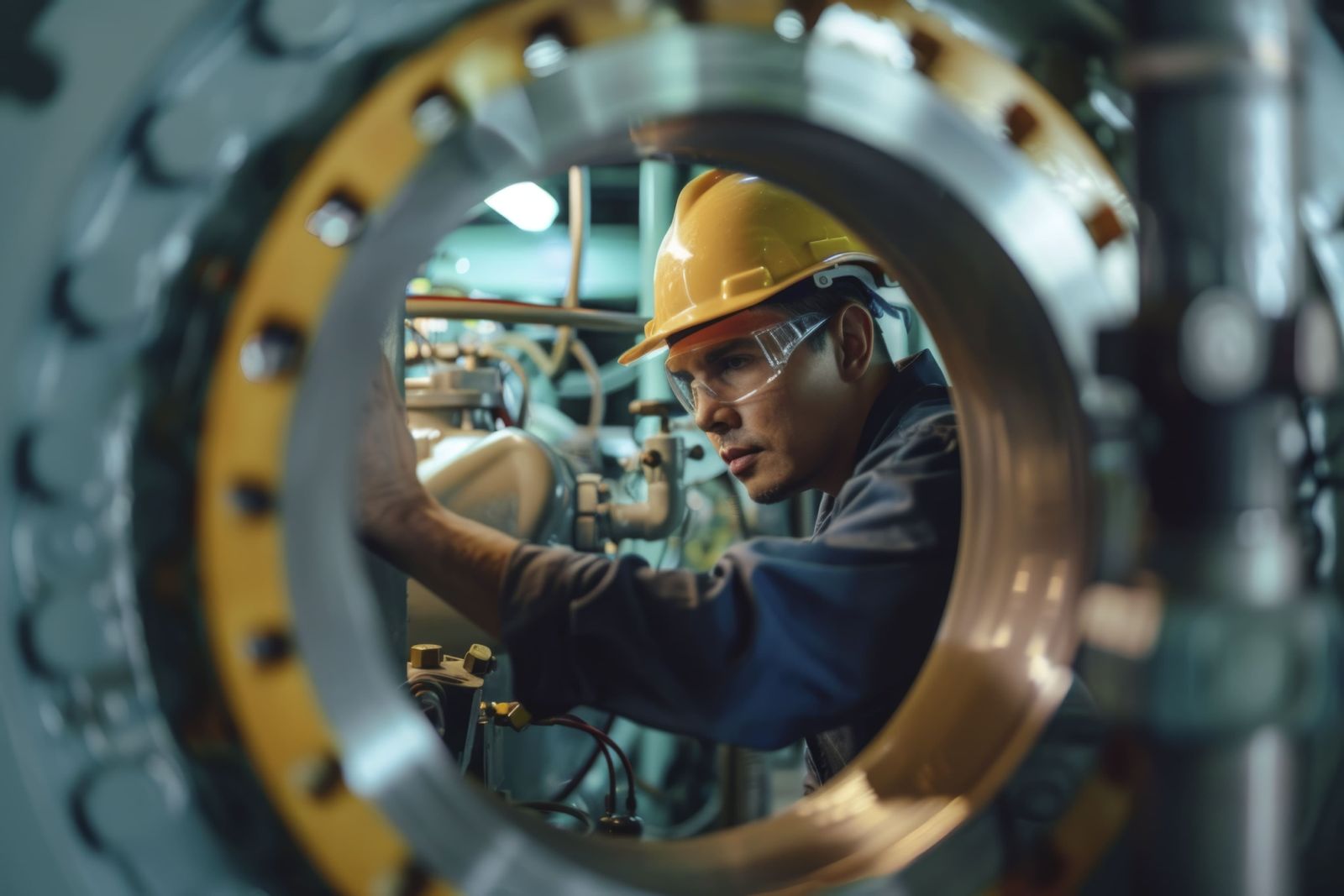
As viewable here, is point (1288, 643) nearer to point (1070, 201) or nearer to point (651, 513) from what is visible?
point (1070, 201)

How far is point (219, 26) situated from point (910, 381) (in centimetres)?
115

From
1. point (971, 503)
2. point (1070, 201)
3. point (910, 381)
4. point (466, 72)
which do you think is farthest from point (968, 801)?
A: point (910, 381)

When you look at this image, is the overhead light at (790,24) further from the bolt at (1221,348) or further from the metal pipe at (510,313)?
the metal pipe at (510,313)

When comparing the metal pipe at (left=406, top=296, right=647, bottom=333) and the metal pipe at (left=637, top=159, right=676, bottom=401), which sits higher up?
the metal pipe at (left=637, top=159, right=676, bottom=401)

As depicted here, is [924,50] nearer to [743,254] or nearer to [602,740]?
[743,254]

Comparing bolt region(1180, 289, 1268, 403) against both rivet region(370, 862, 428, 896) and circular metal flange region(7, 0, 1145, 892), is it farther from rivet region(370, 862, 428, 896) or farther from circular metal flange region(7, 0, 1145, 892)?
rivet region(370, 862, 428, 896)

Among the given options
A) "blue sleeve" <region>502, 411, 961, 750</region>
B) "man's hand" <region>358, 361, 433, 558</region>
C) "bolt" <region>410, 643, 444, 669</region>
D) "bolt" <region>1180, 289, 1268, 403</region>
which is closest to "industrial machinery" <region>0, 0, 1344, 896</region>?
"bolt" <region>1180, 289, 1268, 403</region>

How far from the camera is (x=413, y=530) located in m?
1.00

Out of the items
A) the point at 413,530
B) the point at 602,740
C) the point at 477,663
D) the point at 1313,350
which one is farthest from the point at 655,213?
the point at 1313,350

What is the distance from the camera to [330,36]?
1.81 ft

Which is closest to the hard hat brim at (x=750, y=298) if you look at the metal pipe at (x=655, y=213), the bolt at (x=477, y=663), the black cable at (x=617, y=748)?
the bolt at (x=477, y=663)

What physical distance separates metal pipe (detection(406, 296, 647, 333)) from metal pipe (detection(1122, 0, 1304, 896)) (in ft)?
5.45

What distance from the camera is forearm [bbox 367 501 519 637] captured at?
993mm

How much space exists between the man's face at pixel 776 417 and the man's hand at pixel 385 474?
29.3 inches
